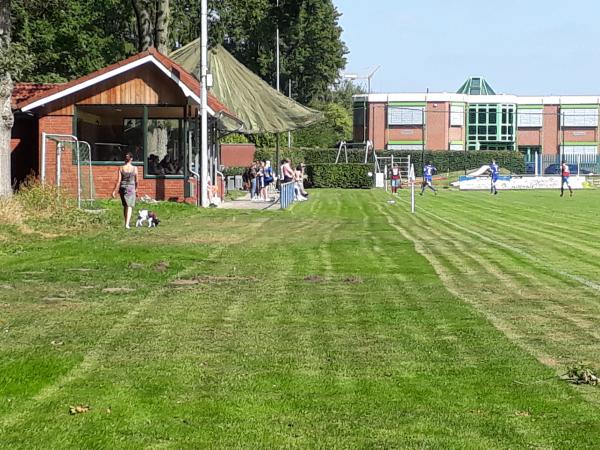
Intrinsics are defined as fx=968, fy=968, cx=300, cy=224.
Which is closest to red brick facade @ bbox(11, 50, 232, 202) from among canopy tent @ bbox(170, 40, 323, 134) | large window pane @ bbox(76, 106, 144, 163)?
large window pane @ bbox(76, 106, 144, 163)

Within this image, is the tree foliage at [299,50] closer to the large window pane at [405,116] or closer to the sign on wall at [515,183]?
the large window pane at [405,116]

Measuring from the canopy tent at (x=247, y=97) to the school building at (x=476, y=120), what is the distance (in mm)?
44157

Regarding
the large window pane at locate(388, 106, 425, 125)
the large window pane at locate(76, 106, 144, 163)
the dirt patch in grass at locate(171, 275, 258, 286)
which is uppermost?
the large window pane at locate(388, 106, 425, 125)

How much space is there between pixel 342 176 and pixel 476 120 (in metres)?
34.7

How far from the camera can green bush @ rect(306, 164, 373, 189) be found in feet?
204

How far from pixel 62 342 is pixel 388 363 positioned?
2942mm

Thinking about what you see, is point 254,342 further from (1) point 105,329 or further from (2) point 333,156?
(2) point 333,156

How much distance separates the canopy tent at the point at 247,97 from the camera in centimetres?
4162

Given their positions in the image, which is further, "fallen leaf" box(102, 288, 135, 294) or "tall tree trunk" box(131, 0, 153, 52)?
"tall tree trunk" box(131, 0, 153, 52)

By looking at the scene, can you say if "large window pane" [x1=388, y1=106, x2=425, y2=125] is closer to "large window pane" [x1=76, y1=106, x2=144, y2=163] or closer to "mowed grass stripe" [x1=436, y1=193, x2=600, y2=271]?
"mowed grass stripe" [x1=436, y1=193, x2=600, y2=271]

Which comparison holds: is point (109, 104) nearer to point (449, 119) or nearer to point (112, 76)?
point (112, 76)

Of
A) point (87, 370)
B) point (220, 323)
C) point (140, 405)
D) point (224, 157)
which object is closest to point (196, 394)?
point (140, 405)

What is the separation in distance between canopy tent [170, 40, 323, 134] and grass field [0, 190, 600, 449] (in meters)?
24.0

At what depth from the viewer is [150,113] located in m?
32.1
